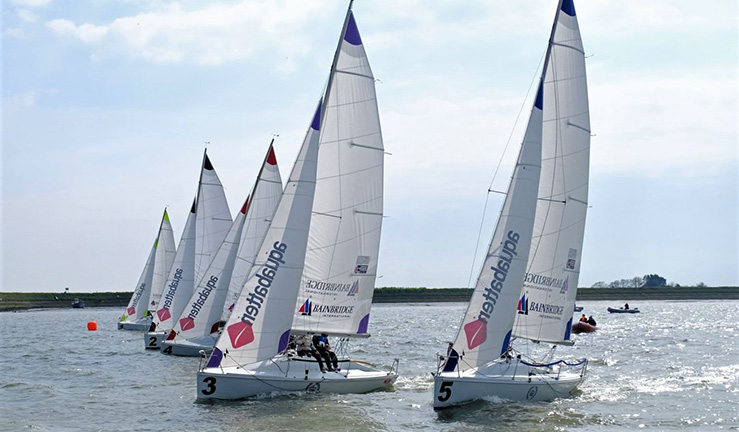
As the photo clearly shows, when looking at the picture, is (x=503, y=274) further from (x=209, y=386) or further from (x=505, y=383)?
(x=209, y=386)

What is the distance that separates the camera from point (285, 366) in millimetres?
21578

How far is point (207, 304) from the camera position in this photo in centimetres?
3216

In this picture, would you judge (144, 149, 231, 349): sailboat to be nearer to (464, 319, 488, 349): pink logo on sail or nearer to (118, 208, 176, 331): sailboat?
(118, 208, 176, 331): sailboat

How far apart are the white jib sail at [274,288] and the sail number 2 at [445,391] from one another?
13.4 ft

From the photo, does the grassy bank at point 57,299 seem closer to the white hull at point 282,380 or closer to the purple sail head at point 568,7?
the white hull at point 282,380

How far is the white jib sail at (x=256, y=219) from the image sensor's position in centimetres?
3016

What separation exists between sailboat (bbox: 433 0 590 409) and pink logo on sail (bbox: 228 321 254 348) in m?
4.51

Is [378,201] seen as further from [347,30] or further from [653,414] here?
[653,414]

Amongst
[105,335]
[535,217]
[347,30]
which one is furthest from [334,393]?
[105,335]

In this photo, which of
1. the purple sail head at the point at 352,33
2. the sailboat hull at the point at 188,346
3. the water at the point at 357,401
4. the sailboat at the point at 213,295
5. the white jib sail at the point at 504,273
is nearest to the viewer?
the water at the point at 357,401

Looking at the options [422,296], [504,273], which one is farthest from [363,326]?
[422,296]

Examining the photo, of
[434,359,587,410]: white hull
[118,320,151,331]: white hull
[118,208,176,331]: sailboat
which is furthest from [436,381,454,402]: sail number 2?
[118,320,151,331]: white hull

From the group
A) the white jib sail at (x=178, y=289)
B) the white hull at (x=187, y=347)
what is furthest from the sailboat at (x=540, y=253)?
the white jib sail at (x=178, y=289)

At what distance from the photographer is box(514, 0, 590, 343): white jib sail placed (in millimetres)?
22891
